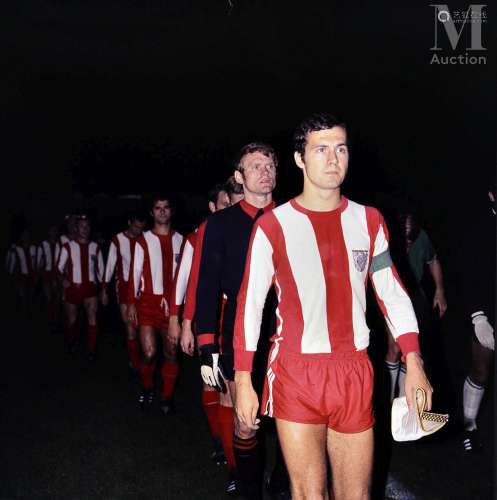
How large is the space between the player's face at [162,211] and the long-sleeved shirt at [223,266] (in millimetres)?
2828

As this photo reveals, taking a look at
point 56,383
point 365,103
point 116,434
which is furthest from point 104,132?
point 116,434

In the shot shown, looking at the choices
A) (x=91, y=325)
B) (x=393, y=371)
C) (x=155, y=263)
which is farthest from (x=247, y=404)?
(x=91, y=325)

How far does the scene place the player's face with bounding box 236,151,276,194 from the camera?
13.3ft

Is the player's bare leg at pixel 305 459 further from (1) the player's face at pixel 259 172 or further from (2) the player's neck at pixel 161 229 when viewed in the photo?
(2) the player's neck at pixel 161 229

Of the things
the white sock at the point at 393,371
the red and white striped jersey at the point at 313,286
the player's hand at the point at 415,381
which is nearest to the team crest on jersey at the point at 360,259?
the red and white striped jersey at the point at 313,286

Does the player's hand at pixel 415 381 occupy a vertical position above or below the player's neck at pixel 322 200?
below

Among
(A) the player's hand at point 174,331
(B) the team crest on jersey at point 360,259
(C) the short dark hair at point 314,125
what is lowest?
(A) the player's hand at point 174,331

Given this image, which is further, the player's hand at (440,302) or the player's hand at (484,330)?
the player's hand at (440,302)

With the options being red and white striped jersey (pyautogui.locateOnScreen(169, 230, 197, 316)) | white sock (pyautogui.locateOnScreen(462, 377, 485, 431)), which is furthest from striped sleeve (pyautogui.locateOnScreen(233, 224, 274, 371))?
white sock (pyautogui.locateOnScreen(462, 377, 485, 431))

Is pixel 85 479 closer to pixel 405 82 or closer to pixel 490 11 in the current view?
pixel 490 11

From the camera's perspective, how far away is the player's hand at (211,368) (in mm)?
3771

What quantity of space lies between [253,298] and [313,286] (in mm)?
270

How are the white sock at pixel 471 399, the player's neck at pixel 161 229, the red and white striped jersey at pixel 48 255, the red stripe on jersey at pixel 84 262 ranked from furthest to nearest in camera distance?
the red and white striped jersey at pixel 48 255, the red stripe on jersey at pixel 84 262, the player's neck at pixel 161 229, the white sock at pixel 471 399

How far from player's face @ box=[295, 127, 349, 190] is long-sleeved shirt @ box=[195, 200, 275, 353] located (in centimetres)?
116
